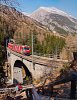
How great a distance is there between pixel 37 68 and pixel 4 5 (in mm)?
29159

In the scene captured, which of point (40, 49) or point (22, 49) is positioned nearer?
point (22, 49)

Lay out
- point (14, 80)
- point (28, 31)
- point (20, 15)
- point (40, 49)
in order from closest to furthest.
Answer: point (20, 15) < point (14, 80) < point (40, 49) < point (28, 31)

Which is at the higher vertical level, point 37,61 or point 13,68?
point 37,61

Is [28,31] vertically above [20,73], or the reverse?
[28,31]

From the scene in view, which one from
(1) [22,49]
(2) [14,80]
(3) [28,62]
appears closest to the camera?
(3) [28,62]

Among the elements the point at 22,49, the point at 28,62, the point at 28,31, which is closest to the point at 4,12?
the point at 28,62

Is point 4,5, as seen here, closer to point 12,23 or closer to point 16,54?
point 12,23

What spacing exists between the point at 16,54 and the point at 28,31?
130 ft

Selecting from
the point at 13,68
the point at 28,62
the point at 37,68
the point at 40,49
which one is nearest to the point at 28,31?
the point at 40,49

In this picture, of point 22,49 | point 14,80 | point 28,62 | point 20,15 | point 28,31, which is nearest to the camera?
point 20,15

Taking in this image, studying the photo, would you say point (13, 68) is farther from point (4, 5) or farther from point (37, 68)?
point (4, 5)

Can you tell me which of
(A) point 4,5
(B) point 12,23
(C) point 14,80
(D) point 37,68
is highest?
(A) point 4,5

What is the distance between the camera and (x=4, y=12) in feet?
15.9

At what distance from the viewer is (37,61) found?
33156 millimetres
